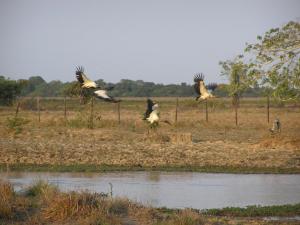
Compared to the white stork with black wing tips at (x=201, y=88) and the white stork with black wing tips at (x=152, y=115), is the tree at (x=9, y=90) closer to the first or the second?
the white stork with black wing tips at (x=152, y=115)

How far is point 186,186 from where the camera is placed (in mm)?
17844

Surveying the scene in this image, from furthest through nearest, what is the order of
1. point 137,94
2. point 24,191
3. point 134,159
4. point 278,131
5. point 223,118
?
point 137,94
point 223,118
point 278,131
point 134,159
point 24,191

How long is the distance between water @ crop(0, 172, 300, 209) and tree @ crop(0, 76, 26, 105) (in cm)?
2866

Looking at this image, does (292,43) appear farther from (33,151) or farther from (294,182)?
(33,151)

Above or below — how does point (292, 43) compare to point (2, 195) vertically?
above

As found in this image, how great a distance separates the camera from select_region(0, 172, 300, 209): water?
15.4 metres

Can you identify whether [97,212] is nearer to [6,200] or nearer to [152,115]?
[6,200]

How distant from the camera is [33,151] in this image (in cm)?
2423

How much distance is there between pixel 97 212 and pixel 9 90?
37921mm

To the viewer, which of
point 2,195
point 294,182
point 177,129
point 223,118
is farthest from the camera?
point 223,118

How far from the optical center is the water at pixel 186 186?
1538 centimetres

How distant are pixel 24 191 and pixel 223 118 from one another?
32482 millimetres

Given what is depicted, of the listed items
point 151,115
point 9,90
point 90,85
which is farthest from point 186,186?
point 9,90

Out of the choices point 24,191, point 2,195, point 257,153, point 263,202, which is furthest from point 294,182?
point 2,195
